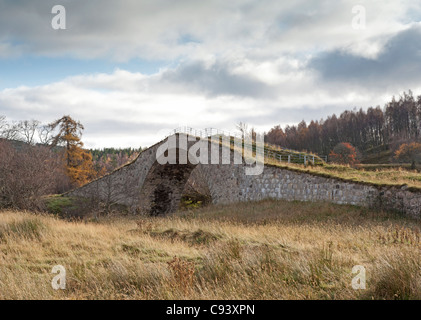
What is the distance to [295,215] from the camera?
1559 cm

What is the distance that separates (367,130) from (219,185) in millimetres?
62073

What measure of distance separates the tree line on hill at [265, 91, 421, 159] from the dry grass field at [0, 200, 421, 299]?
5496 cm

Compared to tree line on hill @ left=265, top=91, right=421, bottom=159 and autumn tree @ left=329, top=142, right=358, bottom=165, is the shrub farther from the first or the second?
tree line on hill @ left=265, top=91, right=421, bottom=159

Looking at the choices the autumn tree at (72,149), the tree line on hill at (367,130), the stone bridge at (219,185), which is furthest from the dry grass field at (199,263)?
the tree line on hill at (367,130)

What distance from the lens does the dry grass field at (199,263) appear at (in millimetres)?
5207

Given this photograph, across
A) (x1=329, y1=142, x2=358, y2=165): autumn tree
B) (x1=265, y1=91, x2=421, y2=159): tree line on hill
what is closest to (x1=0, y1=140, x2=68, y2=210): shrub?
(x1=329, y1=142, x2=358, y2=165): autumn tree

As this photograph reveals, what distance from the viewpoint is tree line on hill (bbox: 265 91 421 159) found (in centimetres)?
6544

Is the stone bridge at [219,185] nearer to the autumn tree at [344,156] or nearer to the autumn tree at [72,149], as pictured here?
the autumn tree at [72,149]

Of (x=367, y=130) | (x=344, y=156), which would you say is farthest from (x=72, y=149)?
(x=367, y=130)

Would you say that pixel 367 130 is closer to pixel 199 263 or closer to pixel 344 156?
pixel 344 156

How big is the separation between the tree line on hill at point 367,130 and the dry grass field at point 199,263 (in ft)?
180

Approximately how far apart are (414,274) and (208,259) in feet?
12.1
